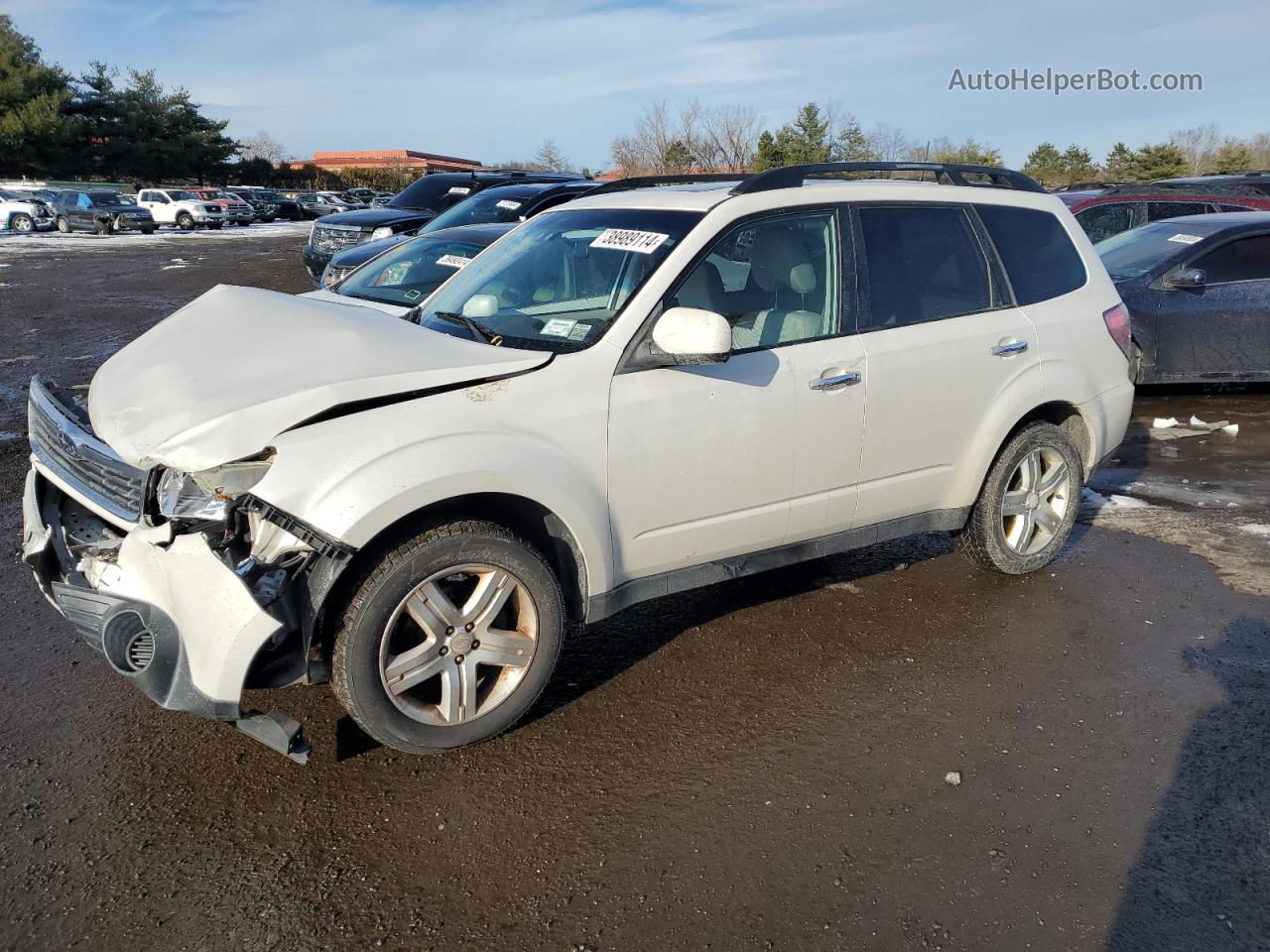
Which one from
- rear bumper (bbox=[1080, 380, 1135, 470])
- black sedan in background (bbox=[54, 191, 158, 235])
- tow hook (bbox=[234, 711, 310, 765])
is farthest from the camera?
black sedan in background (bbox=[54, 191, 158, 235])

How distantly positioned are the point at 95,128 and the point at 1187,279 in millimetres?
61498

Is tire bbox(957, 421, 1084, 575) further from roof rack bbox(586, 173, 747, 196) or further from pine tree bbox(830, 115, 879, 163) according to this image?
pine tree bbox(830, 115, 879, 163)

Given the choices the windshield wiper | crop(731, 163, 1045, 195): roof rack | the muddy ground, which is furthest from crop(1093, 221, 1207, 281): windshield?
the windshield wiper

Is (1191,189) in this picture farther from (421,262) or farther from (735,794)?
(735,794)

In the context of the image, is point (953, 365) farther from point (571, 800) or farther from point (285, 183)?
point (285, 183)

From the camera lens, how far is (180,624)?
3.04 m

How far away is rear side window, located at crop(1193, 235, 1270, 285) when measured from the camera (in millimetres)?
8742

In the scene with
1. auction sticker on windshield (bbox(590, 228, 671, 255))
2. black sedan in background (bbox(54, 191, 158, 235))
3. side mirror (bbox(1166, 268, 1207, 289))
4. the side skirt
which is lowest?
the side skirt

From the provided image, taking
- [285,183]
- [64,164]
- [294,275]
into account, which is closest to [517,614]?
[294,275]

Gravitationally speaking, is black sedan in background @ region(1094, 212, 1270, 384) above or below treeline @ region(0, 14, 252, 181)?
below

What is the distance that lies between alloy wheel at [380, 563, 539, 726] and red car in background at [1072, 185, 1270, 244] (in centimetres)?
1008

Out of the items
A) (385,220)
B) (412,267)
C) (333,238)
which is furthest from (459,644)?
(333,238)

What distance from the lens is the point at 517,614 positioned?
140 inches

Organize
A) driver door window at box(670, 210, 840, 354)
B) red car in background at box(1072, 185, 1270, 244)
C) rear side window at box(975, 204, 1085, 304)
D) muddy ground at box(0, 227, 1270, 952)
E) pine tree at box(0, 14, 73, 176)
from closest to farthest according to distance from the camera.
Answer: muddy ground at box(0, 227, 1270, 952)
driver door window at box(670, 210, 840, 354)
rear side window at box(975, 204, 1085, 304)
red car in background at box(1072, 185, 1270, 244)
pine tree at box(0, 14, 73, 176)
